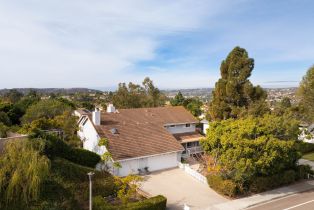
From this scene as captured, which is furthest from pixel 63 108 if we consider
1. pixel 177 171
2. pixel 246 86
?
pixel 246 86

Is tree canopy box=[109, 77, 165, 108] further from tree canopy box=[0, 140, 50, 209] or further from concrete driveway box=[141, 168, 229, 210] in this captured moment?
tree canopy box=[0, 140, 50, 209]

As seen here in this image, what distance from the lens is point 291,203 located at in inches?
886

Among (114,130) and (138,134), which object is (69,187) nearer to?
(114,130)

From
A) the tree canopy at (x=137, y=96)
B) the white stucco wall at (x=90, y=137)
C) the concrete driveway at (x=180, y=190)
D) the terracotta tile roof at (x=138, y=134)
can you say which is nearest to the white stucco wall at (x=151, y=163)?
the terracotta tile roof at (x=138, y=134)

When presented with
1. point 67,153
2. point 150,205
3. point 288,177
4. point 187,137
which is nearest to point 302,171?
point 288,177

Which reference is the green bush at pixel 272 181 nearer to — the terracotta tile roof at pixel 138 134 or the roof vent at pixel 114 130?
the terracotta tile roof at pixel 138 134

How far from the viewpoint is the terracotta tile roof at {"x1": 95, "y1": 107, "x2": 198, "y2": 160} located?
28795 mm

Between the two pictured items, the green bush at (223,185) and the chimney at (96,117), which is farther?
the chimney at (96,117)

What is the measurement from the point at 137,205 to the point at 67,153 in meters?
8.78

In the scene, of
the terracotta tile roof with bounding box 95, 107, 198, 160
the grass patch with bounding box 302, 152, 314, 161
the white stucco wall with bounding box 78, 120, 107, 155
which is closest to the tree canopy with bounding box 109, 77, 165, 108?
the terracotta tile roof with bounding box 95, 107, 198, 160

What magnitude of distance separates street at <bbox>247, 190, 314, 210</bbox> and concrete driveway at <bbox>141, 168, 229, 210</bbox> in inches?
132

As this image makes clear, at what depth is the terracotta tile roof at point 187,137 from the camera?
3639 cm

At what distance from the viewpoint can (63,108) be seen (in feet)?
168

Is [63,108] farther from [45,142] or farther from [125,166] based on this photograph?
[45,142]
